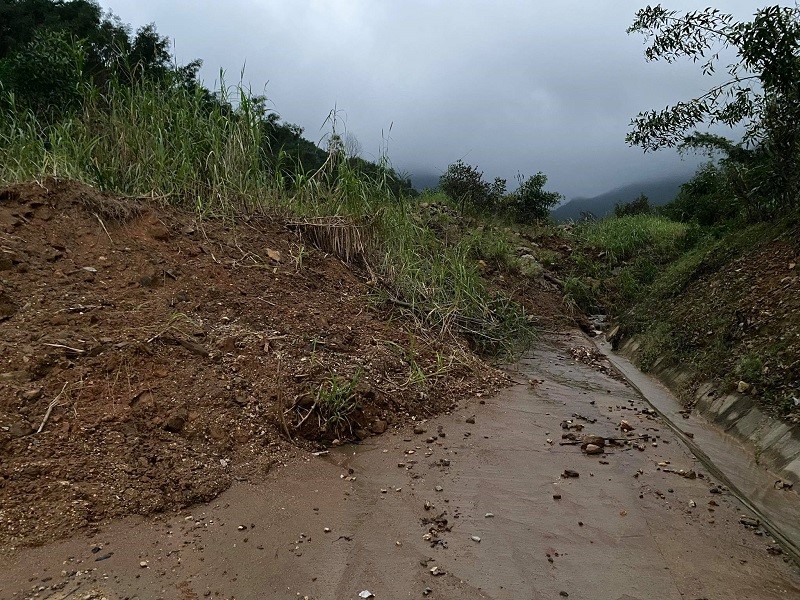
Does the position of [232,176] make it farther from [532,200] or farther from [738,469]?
[532,200]

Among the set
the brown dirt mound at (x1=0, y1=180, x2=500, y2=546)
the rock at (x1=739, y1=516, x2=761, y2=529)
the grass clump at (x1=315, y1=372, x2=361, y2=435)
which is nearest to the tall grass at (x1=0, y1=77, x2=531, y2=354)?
the brown dirt mound at (x1=0, y1=180, x2=500, y2=546)

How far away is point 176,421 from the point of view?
2812 mm

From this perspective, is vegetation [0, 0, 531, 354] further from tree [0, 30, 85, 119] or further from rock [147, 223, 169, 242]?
rock [147, 223, 169, 242]

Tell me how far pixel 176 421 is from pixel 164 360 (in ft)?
1.43

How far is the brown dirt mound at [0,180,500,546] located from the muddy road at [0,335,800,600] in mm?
201

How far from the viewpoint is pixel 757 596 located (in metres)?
2.09

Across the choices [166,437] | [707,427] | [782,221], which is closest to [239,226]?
[166,437]

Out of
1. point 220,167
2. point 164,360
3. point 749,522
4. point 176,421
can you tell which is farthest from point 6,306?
point 749,522

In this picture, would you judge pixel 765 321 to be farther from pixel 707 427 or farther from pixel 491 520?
pixel 491 520

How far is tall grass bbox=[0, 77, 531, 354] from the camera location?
178 inches

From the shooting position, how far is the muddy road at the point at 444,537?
206 centimetres

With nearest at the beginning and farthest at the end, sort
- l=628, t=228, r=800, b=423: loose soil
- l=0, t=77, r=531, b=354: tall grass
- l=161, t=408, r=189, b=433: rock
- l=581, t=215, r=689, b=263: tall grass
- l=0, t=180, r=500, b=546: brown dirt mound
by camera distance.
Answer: l=0, t=180, r=500, b=546: brown dirt mound → l=161, t=408, r=189, b=433: rock → l=628, t=228, r=800, b=423: loose soil → l=0, t=77, r=531, b=354: tall grass → l=581, t=215, r=689, b=263: tall grass

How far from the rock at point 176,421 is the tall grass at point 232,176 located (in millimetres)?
2148

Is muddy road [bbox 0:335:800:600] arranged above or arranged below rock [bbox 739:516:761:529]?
below
